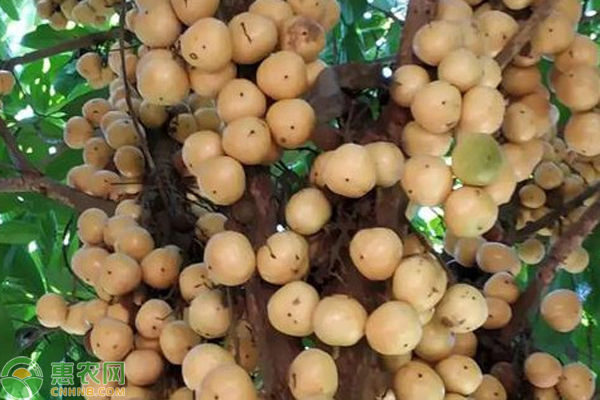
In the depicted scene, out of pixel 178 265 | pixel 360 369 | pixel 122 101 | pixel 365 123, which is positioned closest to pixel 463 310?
pixel 360 369

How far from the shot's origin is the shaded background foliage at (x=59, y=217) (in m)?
1.49

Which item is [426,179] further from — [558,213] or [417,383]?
[558,213]

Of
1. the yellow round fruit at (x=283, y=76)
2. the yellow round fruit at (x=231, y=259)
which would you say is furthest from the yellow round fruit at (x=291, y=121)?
the yellow round fruit at (x=231, y=259)

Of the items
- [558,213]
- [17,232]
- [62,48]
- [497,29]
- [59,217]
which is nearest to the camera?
[497,29]

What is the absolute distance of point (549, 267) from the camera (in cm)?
108

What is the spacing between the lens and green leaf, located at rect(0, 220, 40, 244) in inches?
62.9

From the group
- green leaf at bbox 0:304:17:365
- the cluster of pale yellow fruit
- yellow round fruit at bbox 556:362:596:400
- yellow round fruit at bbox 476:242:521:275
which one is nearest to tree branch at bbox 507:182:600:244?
yellow round fruit at bbox 476:242:521:275

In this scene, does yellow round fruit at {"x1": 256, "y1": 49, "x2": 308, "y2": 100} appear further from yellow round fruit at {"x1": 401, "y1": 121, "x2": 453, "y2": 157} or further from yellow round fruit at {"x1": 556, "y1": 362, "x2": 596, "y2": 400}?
yellow round fruit at {"x1": 556, "y1": 362, "x2": 596, "y2": 400}

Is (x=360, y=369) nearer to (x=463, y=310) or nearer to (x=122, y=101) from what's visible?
(x=463, y=310)

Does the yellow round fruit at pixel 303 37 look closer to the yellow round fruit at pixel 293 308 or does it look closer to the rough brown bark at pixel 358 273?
the rough brown bark at pixel 358 273

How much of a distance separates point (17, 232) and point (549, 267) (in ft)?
3.09

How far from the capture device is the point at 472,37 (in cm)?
99

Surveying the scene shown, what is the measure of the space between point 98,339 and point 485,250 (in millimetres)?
492

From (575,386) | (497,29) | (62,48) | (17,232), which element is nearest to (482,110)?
(497,29)
